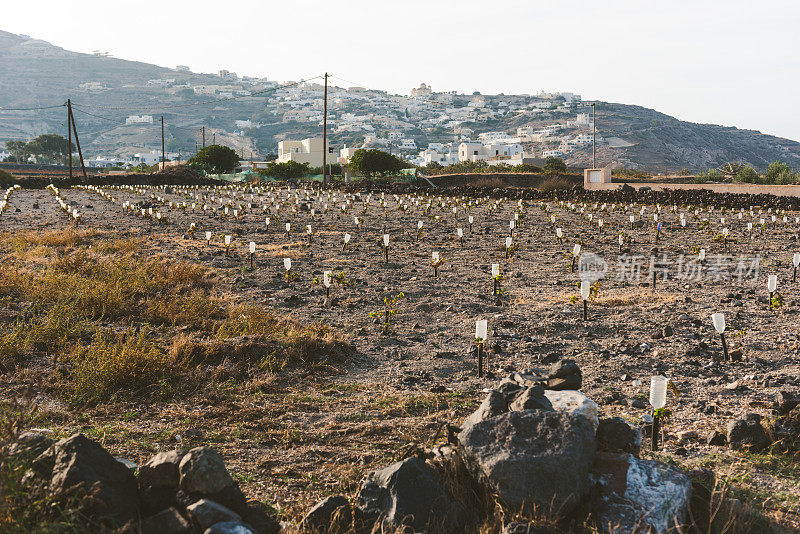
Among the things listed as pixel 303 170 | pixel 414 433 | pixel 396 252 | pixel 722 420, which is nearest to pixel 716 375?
pixel 722 420

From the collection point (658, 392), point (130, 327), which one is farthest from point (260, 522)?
point (130, 327)

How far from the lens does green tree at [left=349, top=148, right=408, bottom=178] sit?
4597 cm

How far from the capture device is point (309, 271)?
11.0 metres

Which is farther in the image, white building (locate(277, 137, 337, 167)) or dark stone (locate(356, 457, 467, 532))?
white building (locate(277, 137, 337, 167))

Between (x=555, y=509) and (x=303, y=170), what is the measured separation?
5082 cm

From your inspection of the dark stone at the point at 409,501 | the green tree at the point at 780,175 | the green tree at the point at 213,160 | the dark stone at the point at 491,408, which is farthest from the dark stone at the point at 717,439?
the green tree at the point at 213,160

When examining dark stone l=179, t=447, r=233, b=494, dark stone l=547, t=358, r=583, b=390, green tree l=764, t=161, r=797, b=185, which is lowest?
dark stone l=179, t=447, r=233, b=494

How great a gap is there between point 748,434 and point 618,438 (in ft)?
3.88

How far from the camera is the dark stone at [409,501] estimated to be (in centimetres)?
303

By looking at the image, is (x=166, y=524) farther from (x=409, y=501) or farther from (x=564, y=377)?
(x=564, y=377)

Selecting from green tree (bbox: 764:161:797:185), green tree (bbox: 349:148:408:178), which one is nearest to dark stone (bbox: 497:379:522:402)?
green tree (bbox: 764:161:797:185)

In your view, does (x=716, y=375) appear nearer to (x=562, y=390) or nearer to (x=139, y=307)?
(x=562, y=390)

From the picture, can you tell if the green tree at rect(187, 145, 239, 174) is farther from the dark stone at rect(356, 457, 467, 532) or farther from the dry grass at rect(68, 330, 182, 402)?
the dark stone at rect(356, 457, 467, 532)

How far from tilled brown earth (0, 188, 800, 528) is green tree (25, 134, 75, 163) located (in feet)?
419
